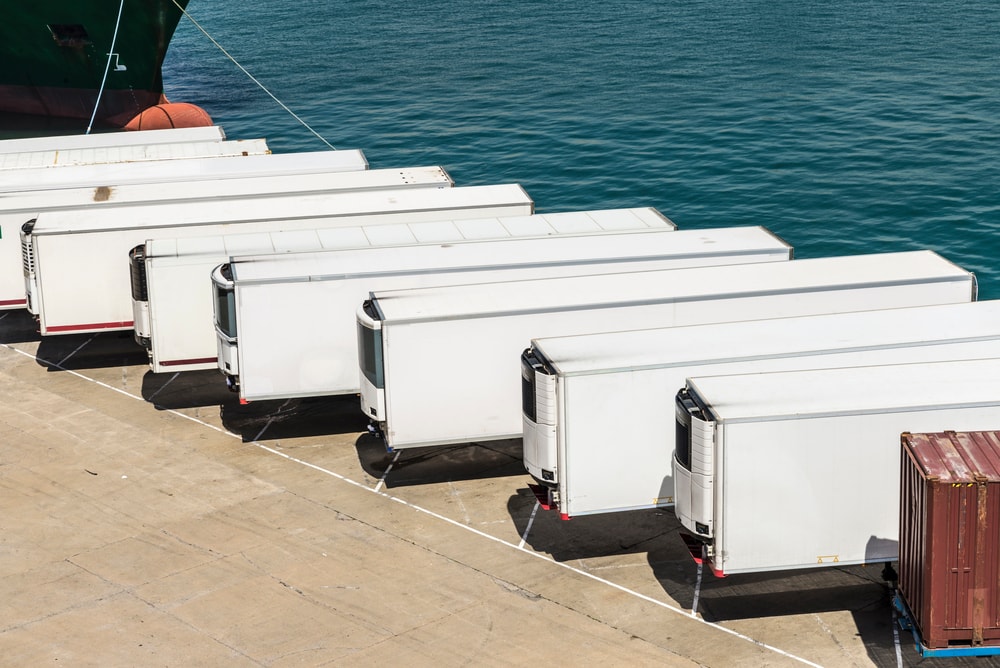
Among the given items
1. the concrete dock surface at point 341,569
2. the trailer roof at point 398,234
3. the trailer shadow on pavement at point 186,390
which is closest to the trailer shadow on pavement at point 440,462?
the concrete dock surface at point 341,569

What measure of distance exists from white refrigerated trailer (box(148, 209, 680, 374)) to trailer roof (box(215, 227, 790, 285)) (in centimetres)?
6

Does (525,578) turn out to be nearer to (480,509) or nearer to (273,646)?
(480,509)

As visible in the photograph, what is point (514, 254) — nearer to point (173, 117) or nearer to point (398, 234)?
point (398, 234)

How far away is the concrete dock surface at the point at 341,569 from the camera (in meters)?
16.1

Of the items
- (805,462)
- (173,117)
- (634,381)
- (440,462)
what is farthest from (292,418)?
(173,117)

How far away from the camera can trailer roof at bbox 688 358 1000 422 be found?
51.2 feet

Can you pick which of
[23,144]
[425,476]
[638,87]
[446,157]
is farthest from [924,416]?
[638,87]

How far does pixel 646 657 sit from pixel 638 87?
48.7 metres

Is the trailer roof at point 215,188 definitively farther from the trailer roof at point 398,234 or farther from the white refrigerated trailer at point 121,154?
the trailer roof at point 398,234

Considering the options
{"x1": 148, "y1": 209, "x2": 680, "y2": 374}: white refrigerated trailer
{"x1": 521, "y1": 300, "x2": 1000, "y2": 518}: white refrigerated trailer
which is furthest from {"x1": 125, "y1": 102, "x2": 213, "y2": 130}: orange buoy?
{"x1": 521, "y1": 300, "x2": 1000, "y2": 518}: white refrigerated trailer

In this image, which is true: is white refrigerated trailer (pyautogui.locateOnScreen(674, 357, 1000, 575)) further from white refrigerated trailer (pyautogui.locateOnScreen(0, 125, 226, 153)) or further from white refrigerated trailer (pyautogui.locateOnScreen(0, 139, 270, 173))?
white refrigerated trailer (pyautogui.locateOnScreen(0, 125, 226, 153))

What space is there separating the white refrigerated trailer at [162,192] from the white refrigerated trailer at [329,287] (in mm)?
6647

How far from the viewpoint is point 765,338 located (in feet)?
60.7

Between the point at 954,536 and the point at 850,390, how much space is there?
97.1 inches
